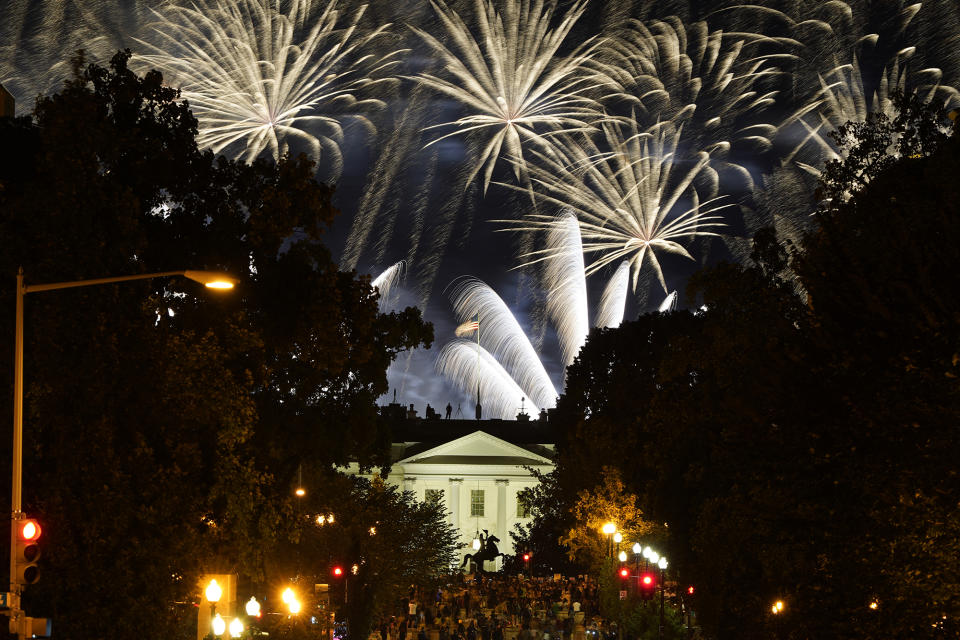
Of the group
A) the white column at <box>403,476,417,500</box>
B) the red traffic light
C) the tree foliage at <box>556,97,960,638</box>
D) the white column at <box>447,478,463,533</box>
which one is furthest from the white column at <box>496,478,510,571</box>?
the red traffic light

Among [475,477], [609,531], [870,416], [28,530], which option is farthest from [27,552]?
[475,477]

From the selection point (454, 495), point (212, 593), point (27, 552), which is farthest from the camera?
point (454, 495)

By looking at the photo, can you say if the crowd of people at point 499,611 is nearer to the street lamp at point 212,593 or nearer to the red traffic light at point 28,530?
the street lamp at point 212,593

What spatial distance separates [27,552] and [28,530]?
0.94ft

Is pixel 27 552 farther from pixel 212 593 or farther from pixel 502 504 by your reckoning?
pixel 502 504

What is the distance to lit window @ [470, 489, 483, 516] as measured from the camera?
412 feet

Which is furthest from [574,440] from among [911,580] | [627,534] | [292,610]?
[911,580]

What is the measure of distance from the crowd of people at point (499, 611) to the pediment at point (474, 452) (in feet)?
131

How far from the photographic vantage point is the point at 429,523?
58.7 meters

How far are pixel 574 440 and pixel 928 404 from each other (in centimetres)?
5311

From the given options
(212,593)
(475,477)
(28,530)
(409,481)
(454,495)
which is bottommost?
(212,593)

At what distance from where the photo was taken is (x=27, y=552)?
15.5m

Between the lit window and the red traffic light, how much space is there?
11085 centimetres

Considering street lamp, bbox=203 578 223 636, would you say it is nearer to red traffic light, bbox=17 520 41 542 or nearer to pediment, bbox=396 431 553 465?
red traffic light, bbox=17 520 41 542
